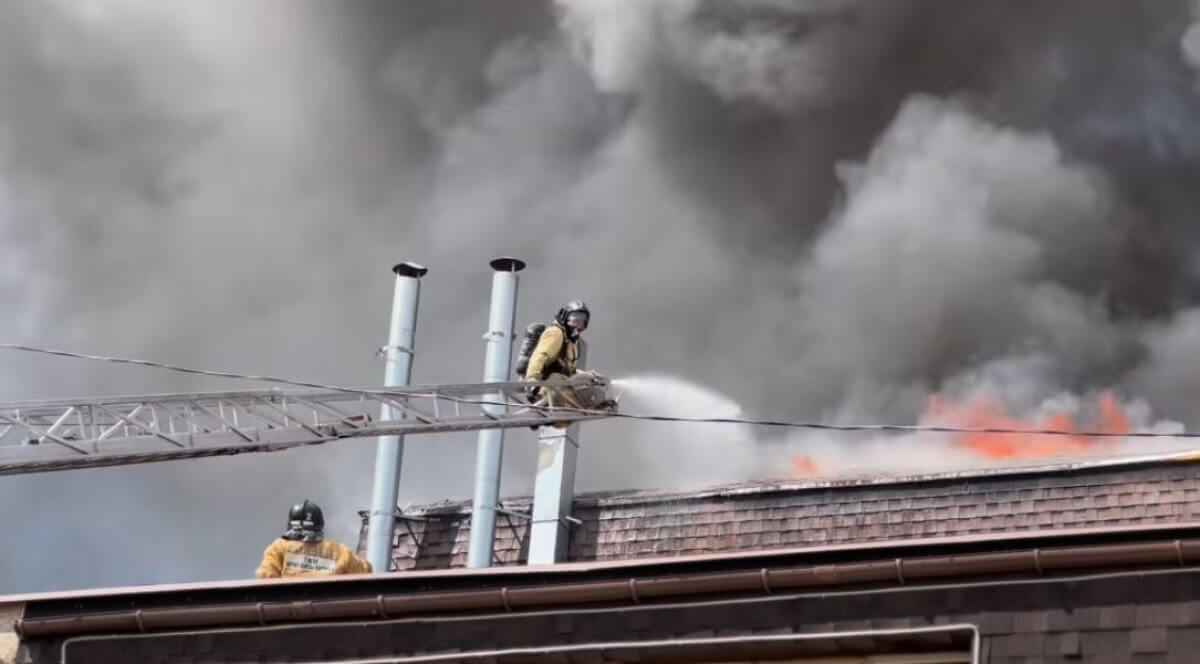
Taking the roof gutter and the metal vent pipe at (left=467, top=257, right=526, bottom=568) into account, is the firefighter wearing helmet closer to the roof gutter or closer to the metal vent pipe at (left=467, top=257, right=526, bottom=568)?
the metal vent pipe at (left=467, top=257, right=526, bottom=568)

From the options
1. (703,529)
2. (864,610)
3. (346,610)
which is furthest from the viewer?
(703,529)

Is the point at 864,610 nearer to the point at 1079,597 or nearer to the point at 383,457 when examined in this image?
the point at 1079,597

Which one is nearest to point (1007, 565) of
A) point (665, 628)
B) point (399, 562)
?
point (665, 628)

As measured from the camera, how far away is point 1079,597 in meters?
9.34

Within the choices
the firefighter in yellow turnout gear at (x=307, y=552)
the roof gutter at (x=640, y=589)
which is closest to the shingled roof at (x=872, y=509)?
the firefighter in yellow turnout gear at (x=307, y=552)

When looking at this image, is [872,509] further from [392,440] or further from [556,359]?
[392,440]

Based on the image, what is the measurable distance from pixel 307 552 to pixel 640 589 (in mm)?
4348

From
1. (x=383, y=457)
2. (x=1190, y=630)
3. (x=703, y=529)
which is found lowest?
(x=1190, y=630)

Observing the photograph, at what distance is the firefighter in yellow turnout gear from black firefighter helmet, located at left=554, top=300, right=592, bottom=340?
418 cm

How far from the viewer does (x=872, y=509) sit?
1494cm

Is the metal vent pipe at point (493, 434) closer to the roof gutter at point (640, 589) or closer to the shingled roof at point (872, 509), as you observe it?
the shingled roof at point (872, 509)

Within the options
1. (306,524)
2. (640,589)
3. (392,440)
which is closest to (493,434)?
(392,440)

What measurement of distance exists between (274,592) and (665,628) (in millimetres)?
2568

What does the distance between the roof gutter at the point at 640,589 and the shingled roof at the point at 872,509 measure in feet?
13.9
